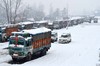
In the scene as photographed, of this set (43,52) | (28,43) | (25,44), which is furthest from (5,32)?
(25,44)

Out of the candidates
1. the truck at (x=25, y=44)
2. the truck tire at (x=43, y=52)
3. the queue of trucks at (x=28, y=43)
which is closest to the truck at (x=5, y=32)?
the queue of trucks at (x=28, y=43)

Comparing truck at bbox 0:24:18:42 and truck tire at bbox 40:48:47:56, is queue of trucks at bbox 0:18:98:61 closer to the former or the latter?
truck tire at bbox 40:48:47:56

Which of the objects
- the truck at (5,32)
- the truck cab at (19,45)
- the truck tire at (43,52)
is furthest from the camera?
the truck at (5,32)

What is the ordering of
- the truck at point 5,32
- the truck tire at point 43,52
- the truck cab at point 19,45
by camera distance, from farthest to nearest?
the truck at point 5,32 → the truck tire at point 43,52 → the truck cab at point 19,45

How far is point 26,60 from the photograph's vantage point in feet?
115

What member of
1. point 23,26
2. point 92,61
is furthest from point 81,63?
point 23,26

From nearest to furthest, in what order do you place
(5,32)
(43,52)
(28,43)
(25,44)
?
(25,44), (28,43), (43,52), (5,32)

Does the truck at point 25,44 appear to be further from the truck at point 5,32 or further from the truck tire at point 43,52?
the truck at point 5,32

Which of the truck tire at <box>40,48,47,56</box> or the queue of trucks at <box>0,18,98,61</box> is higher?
the queue of trucks at <box>0,18,98,61</box>

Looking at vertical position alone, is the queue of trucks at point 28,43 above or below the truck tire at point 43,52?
above

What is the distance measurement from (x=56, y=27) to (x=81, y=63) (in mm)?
58303

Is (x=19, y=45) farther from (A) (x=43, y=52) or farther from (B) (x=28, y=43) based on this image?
(A) (x=43, y=52)

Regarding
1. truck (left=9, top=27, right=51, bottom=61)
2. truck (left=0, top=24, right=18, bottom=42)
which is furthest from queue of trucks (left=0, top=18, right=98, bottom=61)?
truck (left=0, top=24, right=18, bottom=42)

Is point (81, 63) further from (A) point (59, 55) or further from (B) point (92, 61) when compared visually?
(A) point (59, 55)
